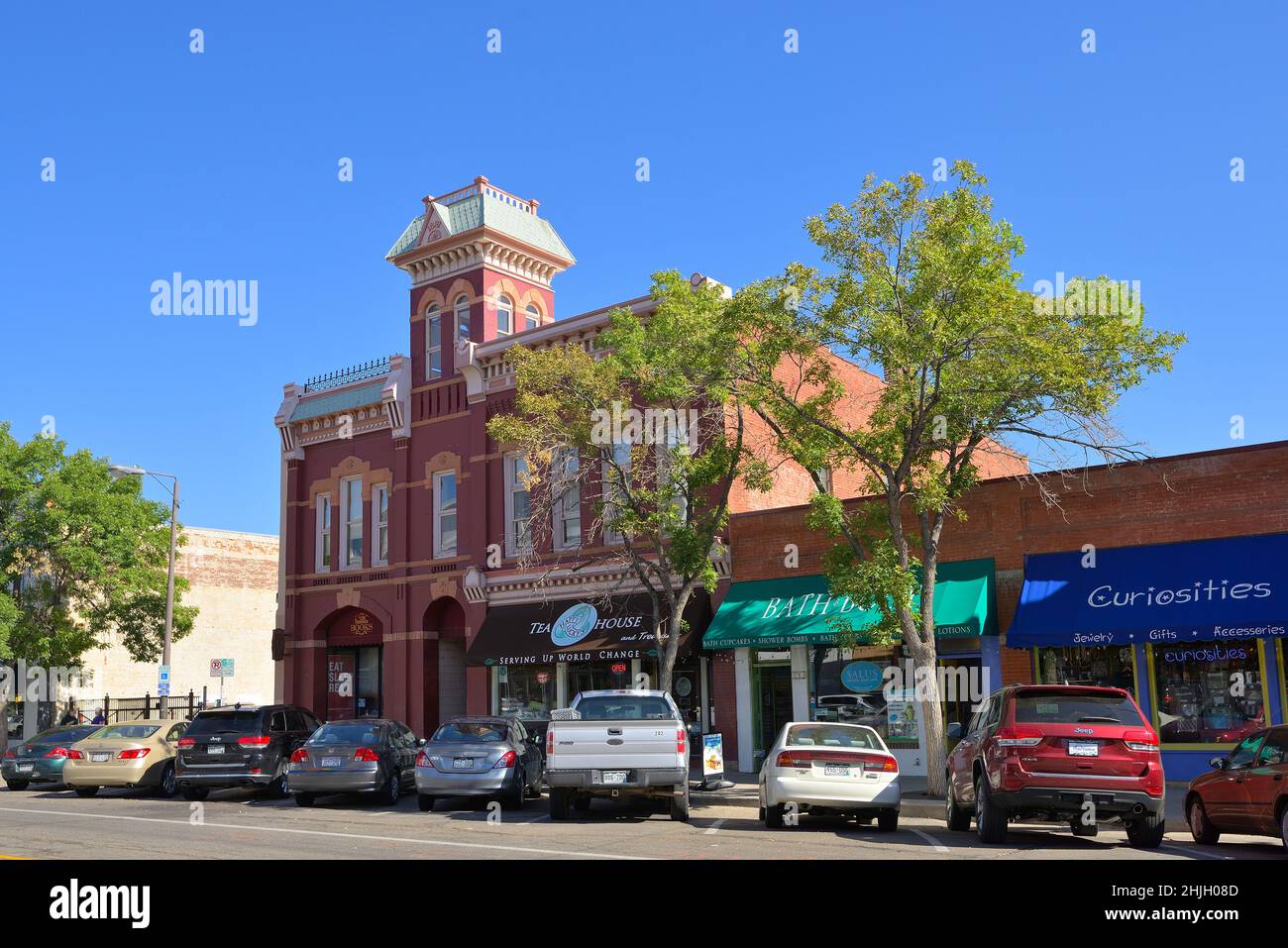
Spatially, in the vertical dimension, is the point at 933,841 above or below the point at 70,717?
below

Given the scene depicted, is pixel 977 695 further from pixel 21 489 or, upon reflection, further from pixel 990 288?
pixel 21 489

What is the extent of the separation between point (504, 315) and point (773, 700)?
537 inches

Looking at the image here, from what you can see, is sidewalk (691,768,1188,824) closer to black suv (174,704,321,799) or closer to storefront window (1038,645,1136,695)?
storefront window (1038,645,1136,695)

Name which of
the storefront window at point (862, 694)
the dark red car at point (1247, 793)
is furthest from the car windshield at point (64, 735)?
the dark red car at point (1247, 793)

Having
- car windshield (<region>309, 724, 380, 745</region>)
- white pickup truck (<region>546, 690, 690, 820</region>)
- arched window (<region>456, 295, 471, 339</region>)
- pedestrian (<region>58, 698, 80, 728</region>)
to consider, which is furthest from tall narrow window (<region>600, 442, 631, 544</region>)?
pedestrian (<region>58, 698, 80, 728</region>)

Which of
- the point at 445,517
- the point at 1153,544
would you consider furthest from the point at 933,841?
the point at 445,517

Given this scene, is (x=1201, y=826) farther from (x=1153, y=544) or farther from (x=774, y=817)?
(x=1153, y=544)

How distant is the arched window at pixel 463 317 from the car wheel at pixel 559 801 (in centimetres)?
1825

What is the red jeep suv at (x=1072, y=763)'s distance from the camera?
40.9 feet

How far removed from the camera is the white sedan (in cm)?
1474

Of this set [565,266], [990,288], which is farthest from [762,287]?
[565,266]

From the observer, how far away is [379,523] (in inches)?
1314

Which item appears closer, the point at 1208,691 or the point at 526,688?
the point at 1208,691

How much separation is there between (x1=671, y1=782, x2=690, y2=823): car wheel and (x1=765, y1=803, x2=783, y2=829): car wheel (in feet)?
4.02
